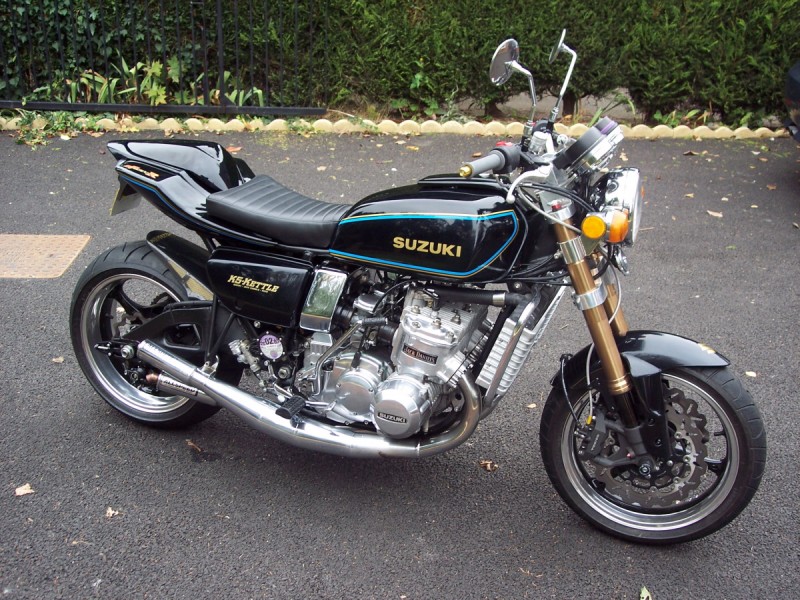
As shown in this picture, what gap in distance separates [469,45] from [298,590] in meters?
5.99

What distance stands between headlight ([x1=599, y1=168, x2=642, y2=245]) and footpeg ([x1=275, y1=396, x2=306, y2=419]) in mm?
1365

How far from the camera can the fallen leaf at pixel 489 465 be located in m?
3.32

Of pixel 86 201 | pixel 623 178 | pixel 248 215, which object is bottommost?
pixel 86 201

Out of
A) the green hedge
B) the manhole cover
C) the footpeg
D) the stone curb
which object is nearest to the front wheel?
the footpeg

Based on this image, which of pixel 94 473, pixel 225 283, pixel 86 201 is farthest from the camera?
pixel 86 201

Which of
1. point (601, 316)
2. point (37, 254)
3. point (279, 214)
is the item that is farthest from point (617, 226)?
point (37, 254)

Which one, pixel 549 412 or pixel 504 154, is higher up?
pixel 504 154

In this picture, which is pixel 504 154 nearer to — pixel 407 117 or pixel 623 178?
pixel 623 178

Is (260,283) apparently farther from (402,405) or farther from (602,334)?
(602,334)

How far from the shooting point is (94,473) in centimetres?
326

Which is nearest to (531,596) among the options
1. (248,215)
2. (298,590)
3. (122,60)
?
(298,590)

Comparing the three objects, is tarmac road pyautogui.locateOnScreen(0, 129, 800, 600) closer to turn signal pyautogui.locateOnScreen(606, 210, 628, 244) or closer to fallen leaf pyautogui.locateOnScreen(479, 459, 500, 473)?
fallen leaf pyautogui.locateOnScreen(479, 459, 500, 473)

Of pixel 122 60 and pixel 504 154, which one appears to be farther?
pixel 122 60

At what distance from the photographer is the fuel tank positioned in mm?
2506
